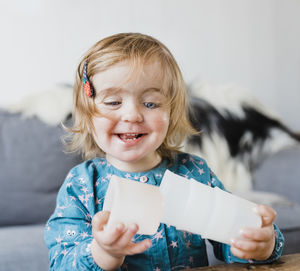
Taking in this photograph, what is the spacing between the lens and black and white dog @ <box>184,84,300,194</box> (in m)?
1.70

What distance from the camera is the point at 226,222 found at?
1.68ft

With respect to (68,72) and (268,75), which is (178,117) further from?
(268,75)

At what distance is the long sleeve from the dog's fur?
2.67 ft

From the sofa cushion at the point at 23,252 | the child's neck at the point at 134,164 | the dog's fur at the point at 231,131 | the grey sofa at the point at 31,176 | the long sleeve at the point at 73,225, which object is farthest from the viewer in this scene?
the dog's fur at the point at 231,131

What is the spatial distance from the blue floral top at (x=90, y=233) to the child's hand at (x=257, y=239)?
10cm

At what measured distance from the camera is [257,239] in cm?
55

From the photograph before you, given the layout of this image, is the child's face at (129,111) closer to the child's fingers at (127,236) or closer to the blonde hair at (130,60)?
the blonde hair at (130,60)

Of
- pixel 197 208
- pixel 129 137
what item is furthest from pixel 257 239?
pixel 129 137

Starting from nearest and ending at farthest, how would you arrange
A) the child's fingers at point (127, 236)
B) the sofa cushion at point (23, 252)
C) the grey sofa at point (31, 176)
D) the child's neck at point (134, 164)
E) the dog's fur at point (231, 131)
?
the child's fingers at point (127, 236) → the child's neck at point (134, 164) → the sofa cushion at point (23, 252) → the grey sofa at point (31, 176) → the dog's fur at point (231, 131)

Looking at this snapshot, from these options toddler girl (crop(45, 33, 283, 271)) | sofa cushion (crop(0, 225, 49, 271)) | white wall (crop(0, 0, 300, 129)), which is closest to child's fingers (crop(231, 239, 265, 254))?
toddler girl (crop(45, 33, 283, 271))

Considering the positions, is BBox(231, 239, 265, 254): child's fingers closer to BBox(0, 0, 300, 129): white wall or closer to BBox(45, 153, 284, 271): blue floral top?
BBox(45, 153, 284, 271): blue floral top

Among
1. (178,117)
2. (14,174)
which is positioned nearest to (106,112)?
(178,117)

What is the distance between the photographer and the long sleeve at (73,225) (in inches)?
25.4

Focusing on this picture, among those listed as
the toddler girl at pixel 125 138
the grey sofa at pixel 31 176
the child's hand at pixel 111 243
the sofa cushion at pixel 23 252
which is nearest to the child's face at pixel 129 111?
the toddler girl at pixel 125 138
